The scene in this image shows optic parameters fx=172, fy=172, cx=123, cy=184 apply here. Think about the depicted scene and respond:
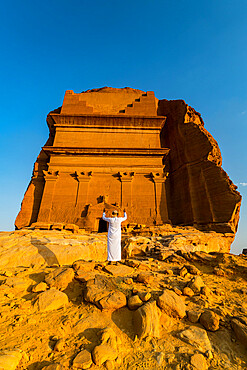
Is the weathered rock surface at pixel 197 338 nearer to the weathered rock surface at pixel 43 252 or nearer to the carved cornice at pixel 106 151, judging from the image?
the weathered rock surface at pixel 43 252

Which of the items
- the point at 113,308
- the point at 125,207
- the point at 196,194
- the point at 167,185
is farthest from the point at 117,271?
the point at 167,185

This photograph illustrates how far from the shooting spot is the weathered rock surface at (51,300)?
255 centimetres

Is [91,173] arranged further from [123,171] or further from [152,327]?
[152,327]

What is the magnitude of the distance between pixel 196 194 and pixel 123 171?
7594mm

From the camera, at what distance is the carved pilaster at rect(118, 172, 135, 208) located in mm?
16141

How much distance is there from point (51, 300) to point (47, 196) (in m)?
14.9

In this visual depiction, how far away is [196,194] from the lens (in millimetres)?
17047

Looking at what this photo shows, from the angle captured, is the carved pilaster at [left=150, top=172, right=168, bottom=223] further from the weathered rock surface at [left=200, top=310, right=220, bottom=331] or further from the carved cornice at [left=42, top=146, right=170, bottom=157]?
the weathered rock surface at [left=200, top=310, right=220, bottom=331]

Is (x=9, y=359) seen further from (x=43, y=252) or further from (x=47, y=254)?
(x=43, y=252)

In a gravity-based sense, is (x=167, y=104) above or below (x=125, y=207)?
above

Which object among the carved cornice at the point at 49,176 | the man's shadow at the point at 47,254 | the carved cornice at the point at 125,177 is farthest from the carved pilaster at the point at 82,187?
the man's shadow at the point at 47,254

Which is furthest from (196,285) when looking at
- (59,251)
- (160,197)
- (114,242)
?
(160,197)

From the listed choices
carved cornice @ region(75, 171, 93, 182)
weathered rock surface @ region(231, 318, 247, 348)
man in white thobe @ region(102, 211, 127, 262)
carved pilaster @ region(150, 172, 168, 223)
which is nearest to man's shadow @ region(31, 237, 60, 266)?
man in white thobe @ region(102, 211, 127, 262)

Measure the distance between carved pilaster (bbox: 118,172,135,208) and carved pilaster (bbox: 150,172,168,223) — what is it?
7.58 feet
